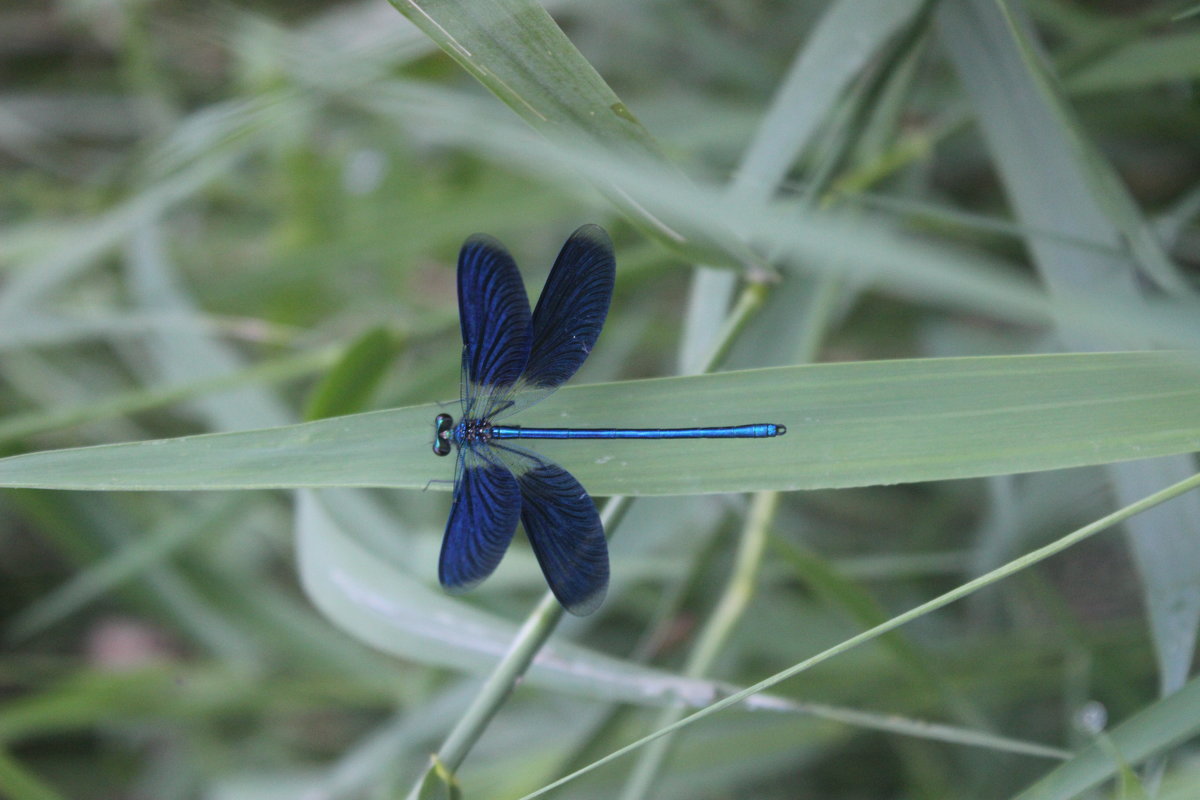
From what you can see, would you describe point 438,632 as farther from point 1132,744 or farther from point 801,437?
point 1132,744

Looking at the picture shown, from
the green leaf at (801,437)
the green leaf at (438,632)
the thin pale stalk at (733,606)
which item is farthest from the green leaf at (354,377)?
the thin pale stalk at (733,606)

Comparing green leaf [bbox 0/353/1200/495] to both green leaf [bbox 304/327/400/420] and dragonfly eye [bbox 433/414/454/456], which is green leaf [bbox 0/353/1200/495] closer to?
dragonfly eye [bbox 433/414/454/456]

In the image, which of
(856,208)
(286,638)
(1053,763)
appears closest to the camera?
(856,208)

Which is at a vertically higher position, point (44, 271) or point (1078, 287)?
point (44, 271)

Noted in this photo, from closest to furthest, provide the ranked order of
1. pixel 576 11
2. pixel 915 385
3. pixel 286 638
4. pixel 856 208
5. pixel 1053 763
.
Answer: pixel 915 385, pixel 856 208, pixel 1053 763, pixel 286 638, pixel 576 11

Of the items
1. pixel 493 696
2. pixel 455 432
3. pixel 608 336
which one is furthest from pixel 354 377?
pixel 608 336

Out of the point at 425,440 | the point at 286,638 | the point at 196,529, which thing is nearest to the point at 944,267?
the point at 425,440

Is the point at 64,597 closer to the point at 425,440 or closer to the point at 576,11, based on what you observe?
the point at 425,440
